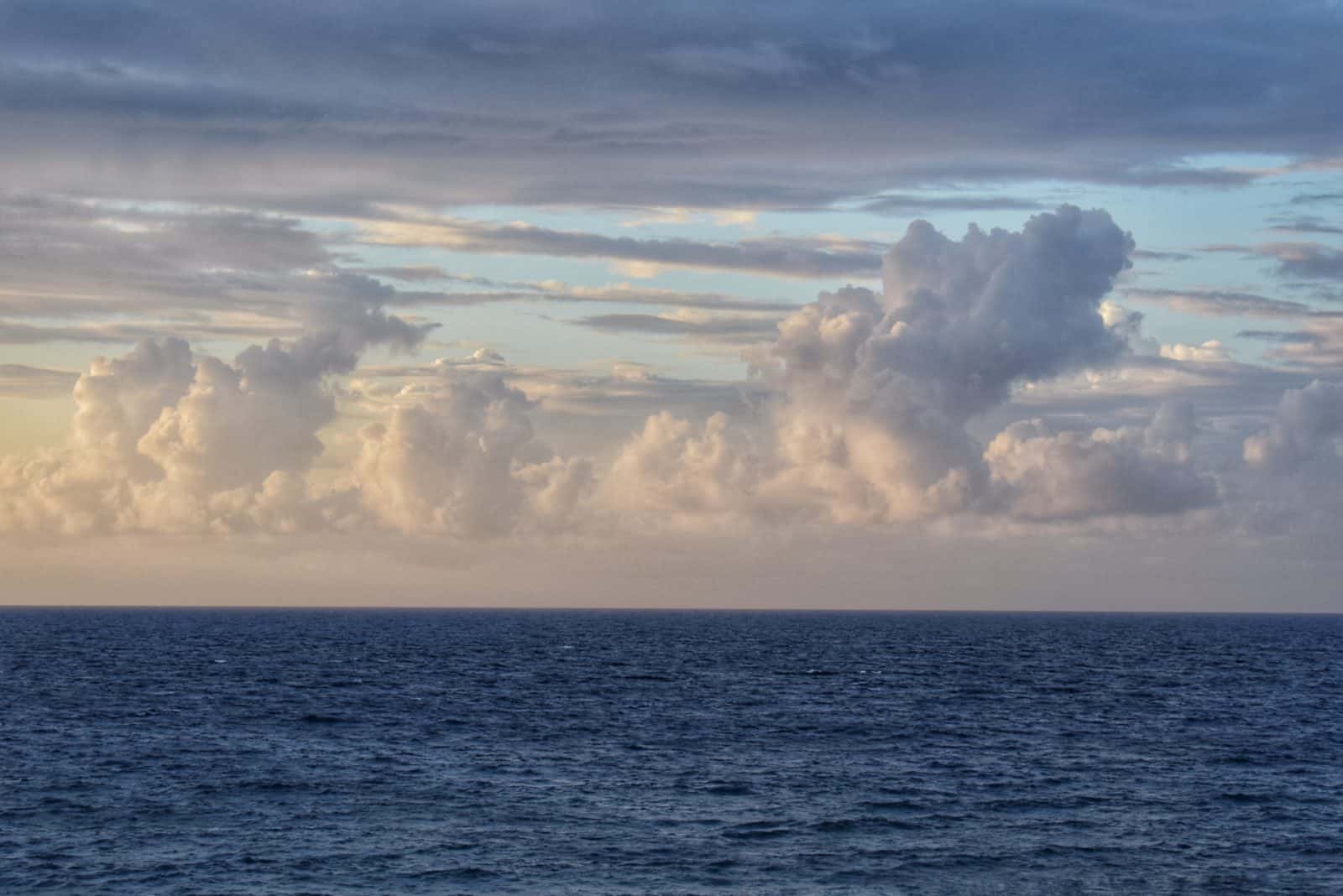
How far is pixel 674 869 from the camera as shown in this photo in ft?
184

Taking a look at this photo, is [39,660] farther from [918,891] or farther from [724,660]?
[918,891]

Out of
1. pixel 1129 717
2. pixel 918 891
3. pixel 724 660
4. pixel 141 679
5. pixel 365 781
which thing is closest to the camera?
pixel 918 891

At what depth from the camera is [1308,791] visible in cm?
7425

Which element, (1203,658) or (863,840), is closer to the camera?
(863,840)

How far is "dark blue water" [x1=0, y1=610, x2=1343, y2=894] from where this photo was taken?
55844 mm

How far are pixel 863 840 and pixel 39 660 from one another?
450 ft

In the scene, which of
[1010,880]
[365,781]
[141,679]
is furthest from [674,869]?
[141,679]

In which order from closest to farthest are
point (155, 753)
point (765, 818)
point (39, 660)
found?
point (765, 818), point (155, 753), point (39, 660)

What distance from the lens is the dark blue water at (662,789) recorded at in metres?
55.8

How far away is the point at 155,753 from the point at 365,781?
57.0 ft

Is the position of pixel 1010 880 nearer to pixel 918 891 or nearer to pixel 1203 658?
pixel 918 891

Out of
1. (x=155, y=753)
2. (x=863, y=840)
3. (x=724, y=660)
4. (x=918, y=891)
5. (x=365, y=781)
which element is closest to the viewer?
(x=918, y=891)

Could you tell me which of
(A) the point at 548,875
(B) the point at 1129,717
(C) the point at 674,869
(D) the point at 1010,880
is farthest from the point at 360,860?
(B) the point at 1129,717

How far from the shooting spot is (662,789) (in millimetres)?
72812
